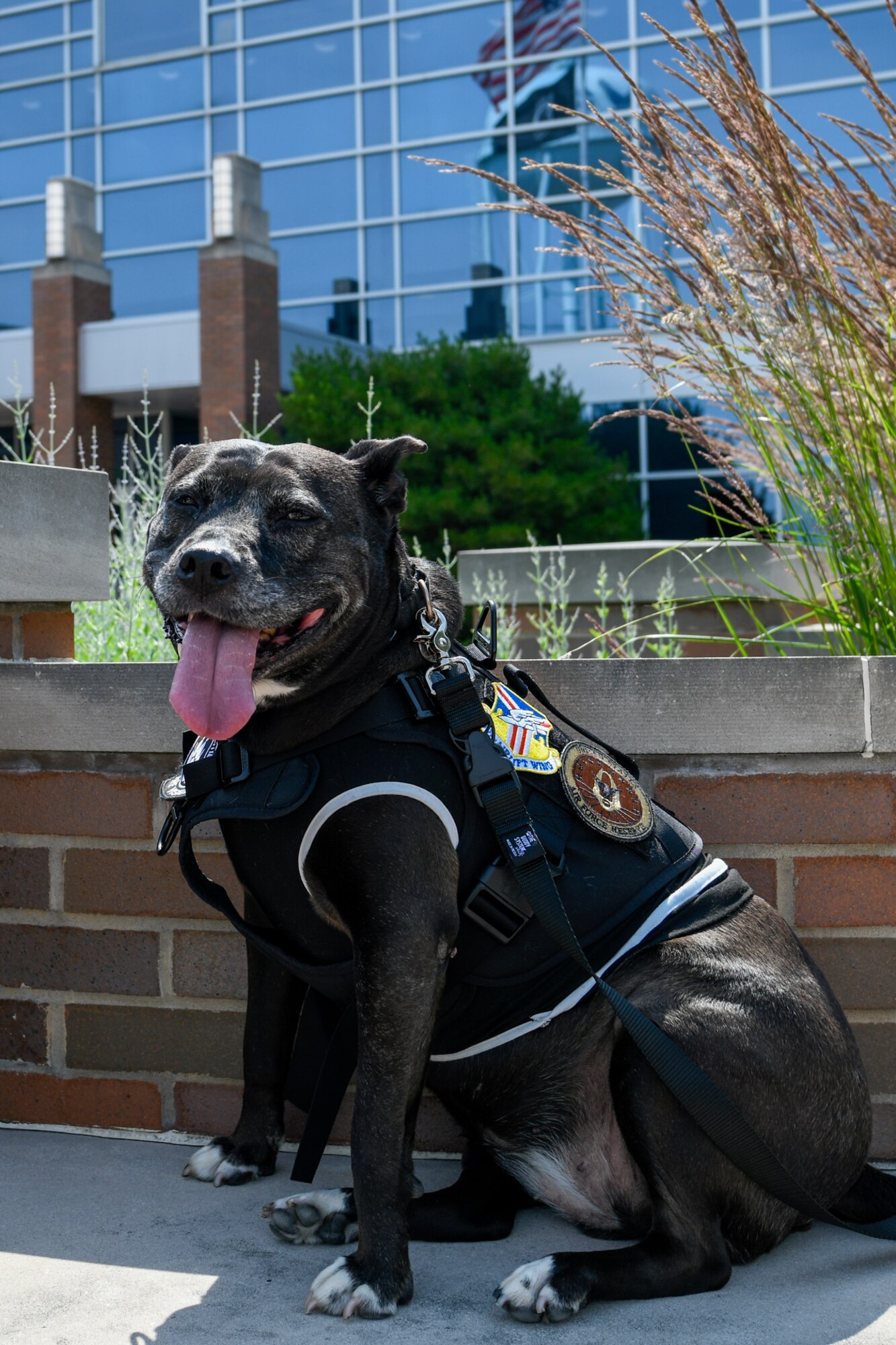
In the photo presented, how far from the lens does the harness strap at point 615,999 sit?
1.98m

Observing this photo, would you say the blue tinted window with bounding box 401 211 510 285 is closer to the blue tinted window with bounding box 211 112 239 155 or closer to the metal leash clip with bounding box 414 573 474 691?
the blue tinted window with bounding box 211 112 239 155

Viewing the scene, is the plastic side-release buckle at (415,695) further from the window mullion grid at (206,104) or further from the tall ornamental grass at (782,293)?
the window mullion grid at (206,104)

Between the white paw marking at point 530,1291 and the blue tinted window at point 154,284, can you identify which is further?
the blue tinted window at point 154,284

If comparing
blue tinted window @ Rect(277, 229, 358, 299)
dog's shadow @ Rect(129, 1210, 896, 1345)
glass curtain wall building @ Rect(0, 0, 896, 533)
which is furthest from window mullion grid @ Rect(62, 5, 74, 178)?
dog's shadow @ Rect(129, 1210, 896, 1345)

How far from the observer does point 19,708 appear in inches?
107

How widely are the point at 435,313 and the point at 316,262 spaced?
2.48 m

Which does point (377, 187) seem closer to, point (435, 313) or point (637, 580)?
point (435, 313)

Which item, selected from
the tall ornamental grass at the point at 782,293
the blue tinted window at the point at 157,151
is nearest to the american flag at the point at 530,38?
the blue tinted window at the point at 157,151

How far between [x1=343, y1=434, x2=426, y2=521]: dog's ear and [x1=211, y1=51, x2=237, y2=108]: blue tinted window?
22030mm

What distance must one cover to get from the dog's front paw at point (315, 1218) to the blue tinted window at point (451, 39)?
69.0ft

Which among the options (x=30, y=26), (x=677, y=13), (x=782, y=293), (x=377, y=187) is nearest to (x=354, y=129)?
(x=377, y=187)

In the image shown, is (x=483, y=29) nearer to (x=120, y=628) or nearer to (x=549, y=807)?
(x=120, y=628)

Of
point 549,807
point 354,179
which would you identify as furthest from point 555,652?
point 354,179

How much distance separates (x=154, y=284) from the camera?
2180 centimetres
